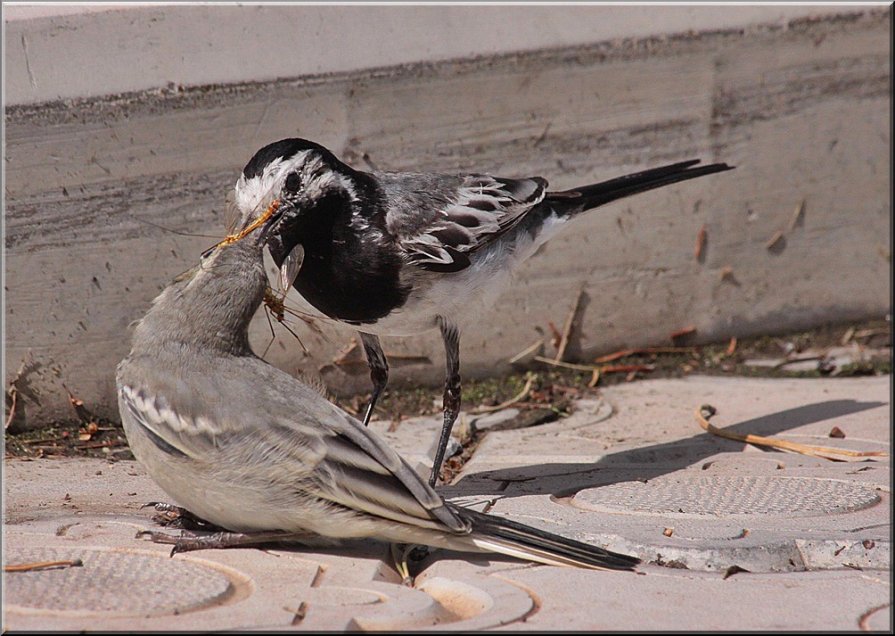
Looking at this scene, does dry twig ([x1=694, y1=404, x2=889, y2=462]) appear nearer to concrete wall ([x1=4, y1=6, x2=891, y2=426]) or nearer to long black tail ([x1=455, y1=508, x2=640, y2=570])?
concrete wall ([x1=4, y1=6, x2=891, y2=426])

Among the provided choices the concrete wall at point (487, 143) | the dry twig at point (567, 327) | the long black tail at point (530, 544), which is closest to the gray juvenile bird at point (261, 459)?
the long black tail at point (530, 544)

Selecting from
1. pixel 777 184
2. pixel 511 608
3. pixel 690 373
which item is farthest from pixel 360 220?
pixel 777 184

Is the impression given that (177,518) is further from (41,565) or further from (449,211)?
(449,211)

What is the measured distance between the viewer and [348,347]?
5.39 metres

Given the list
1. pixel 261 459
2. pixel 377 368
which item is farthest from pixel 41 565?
pixel 377 368

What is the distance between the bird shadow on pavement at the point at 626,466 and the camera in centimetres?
421

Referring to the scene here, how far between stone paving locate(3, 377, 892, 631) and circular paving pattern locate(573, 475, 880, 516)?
0.01 metres

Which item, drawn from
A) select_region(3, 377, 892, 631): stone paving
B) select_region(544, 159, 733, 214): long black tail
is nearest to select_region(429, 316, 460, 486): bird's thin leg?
select_region(3, 377, 892, 631): stone paving

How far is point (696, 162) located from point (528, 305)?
1104 mm

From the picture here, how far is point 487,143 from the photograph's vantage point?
18.1 feet

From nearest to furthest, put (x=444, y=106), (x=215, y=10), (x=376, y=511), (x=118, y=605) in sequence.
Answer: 1. (x=118, y=605)
2. (x=376, y=511)
3. (x=215, y=10)
4. (x=444, y=106)

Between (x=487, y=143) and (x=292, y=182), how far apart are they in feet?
5.21

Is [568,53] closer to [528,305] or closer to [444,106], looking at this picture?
[444,106]

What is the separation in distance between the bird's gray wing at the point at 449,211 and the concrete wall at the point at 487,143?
0.53 m
